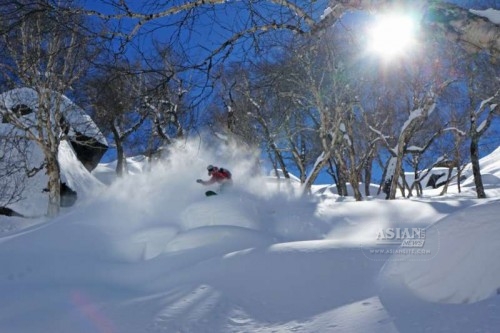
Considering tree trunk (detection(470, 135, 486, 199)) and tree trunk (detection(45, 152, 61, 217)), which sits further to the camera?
tree trunk (detection(470, 135, 486, 199))

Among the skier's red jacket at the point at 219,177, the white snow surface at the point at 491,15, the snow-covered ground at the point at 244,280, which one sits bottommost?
the snow-covered ground at the point at 244,280

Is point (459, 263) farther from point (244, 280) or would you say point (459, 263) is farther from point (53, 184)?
point (53, 184)

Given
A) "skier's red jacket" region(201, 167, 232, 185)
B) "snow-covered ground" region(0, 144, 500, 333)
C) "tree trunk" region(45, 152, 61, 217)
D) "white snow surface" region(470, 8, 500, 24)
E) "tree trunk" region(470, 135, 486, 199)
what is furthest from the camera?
"tree trunk" region(470, 135, 486, 199)

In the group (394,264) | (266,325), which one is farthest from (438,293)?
(266,325)

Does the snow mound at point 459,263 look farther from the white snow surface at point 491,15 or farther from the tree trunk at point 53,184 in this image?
the tree trunk at point 53,184

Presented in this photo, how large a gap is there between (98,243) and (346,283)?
3809 millimetres

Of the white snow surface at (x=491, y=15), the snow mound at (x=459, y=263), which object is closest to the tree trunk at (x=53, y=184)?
the snow mound at (x=459, y=263)

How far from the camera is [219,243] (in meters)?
5.27

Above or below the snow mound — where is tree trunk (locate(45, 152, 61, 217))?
above

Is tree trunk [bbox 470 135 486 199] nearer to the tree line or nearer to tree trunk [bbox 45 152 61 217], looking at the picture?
the tree line

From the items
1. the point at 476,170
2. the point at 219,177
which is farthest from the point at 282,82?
the point at 476,170

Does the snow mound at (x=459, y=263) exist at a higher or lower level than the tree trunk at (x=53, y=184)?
lower

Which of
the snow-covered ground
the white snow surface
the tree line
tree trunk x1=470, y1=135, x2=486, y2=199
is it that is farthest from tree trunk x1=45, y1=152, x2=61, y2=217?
tree trunk x1=470, y1=135, x2=486, y2=199

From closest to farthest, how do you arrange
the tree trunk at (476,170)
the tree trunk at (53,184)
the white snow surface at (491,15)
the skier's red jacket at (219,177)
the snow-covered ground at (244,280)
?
1. the snow-covered ground at (244,280)
2. the white snow surface at (491,15)
3. the skier's red jacket at (219,177)
4. the tree trunk at (53,184)
5. the tree trunk at (476,170)
